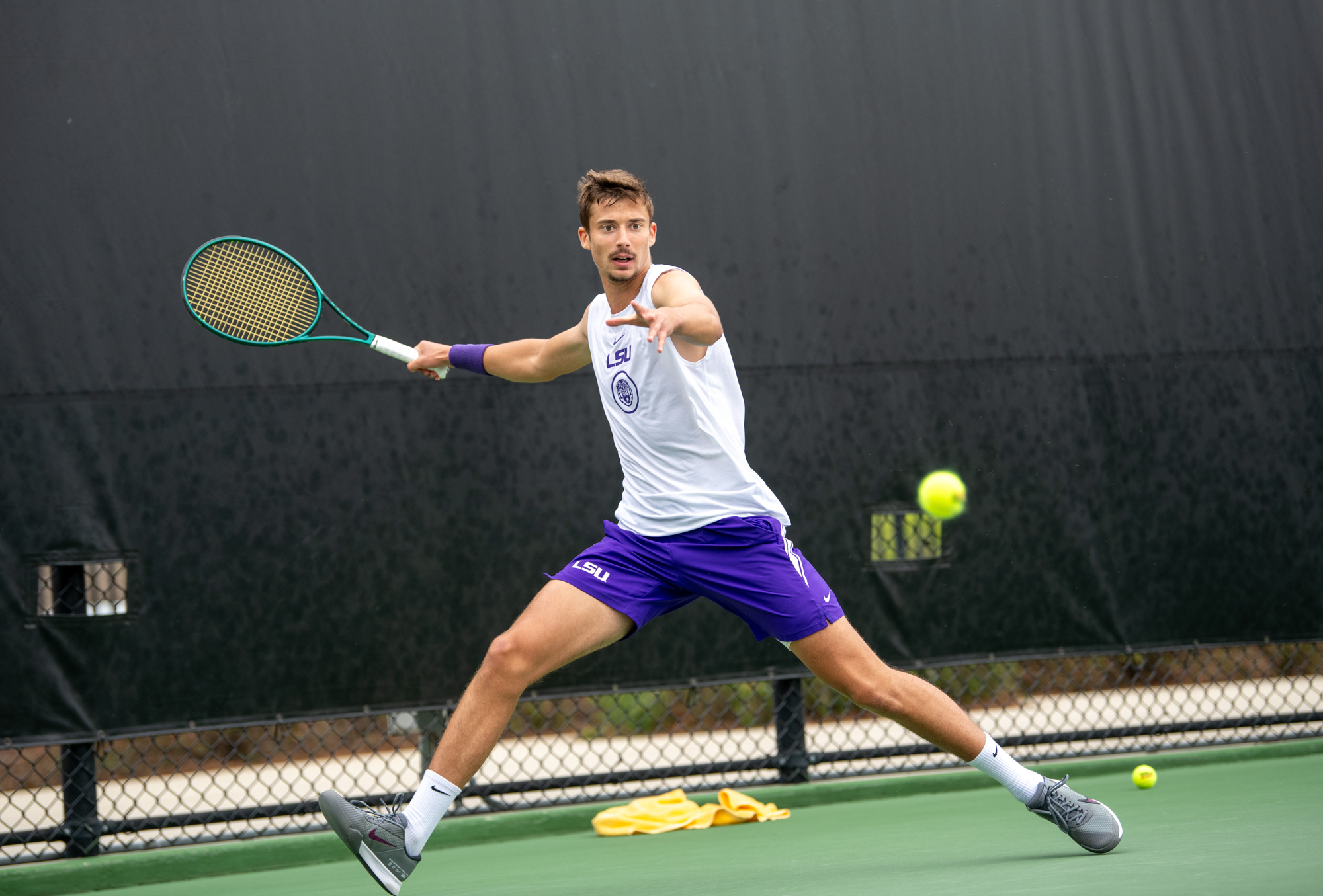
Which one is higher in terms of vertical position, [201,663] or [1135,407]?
[1135,407]

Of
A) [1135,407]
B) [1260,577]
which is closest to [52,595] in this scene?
[1135,407]

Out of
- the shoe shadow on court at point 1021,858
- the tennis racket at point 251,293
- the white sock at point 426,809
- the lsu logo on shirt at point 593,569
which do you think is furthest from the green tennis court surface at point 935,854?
the tennis racket at point 251,293

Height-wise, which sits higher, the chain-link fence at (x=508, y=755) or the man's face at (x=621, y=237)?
the man's face at (x=621, y=237)

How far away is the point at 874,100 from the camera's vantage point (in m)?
3.92

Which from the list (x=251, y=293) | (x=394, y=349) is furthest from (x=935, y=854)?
(x=251, y=293)

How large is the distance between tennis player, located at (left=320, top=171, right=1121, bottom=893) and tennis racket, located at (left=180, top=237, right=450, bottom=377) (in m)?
0.72

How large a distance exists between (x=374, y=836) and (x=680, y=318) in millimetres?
1075

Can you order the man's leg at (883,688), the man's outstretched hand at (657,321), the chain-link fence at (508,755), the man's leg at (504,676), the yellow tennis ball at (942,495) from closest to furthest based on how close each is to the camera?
the man's outstretched hand at (657,321), the man's leg at (504,676), the man's leg at (883,688), the chain-link fence at (508,755), the yellow tennis ball at (942,495)

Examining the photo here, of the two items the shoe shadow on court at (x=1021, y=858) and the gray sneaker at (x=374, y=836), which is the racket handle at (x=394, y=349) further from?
the shoe shadow on court at (x=1021, y=858)

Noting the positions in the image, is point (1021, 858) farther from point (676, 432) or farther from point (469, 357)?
point (469, 357)

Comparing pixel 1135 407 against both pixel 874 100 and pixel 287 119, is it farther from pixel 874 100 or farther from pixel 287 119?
pixel 287 119

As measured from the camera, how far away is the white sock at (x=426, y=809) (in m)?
2.36

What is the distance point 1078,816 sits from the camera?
8.24 feet

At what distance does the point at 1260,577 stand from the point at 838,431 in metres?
1.50
